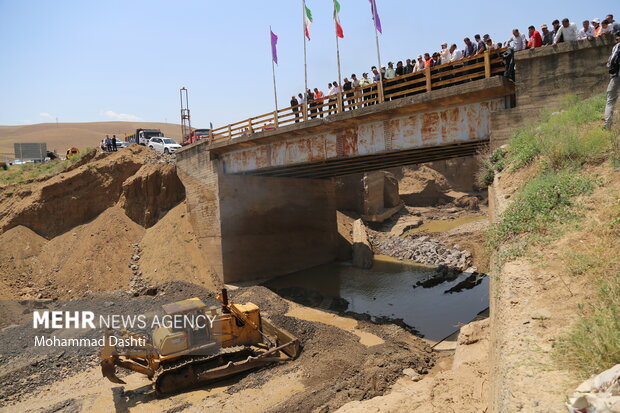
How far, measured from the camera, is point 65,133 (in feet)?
356

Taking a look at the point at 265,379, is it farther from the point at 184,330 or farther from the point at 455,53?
the point at 455,53

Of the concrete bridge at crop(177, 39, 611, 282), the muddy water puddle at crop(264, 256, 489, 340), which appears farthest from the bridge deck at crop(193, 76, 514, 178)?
the muddy water puddle at crop(264, 256, 489, 340)

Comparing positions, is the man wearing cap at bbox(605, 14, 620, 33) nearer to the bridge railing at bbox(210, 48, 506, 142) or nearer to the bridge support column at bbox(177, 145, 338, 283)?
the bridge railing at bbox(210, 48, 506, 142)

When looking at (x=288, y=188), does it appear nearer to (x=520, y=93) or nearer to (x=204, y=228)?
(x=204, y=228)

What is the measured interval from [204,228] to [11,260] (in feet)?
34.4

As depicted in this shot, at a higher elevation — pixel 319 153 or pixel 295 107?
pixel 295 107

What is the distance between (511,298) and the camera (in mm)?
5379

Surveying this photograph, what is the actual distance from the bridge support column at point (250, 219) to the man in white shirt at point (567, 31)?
648 inches

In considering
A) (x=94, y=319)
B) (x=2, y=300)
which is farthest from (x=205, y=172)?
(x=2, y=300)

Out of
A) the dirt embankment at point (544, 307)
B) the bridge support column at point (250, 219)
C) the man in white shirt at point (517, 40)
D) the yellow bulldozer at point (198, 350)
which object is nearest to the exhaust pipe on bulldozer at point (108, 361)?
the yellow bulldozer at point (198, 350)

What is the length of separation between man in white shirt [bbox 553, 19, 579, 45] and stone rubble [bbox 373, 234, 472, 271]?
15.0m

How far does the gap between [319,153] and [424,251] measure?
13.7 metres

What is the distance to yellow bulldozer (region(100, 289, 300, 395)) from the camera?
10.8 meters

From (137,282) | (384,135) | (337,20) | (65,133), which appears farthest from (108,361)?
(65,133)
